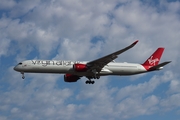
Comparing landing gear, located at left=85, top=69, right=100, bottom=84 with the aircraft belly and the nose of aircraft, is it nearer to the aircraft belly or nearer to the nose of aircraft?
the aircraft belly

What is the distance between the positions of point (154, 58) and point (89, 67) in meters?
17.2

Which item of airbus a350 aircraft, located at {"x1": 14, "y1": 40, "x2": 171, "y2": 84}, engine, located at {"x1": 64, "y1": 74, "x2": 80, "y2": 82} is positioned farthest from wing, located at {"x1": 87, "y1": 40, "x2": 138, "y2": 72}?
engine, located at {"x1": 64, "y1": 74, "x2": 80, "y2": 82}

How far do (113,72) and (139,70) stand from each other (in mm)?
→ 5953

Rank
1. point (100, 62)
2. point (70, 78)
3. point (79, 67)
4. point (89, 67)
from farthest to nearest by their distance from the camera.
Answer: point (70, 78) < point (89, 67) < point (100, 62) < point (79, 67)

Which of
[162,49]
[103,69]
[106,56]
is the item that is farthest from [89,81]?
[162,49]

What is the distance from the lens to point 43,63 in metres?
77.5

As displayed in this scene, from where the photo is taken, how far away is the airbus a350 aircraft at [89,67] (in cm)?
7744

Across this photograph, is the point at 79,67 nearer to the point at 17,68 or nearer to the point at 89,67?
the point at 89,67

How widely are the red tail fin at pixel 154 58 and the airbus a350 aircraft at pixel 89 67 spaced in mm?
500

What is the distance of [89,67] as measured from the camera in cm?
8038

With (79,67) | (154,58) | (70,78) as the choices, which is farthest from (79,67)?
(154,58)

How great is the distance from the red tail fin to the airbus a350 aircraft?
500mm

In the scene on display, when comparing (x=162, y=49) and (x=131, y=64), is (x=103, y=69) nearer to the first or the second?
(x=131, y=64)

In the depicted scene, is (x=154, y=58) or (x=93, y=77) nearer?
(x=93, y=77)
